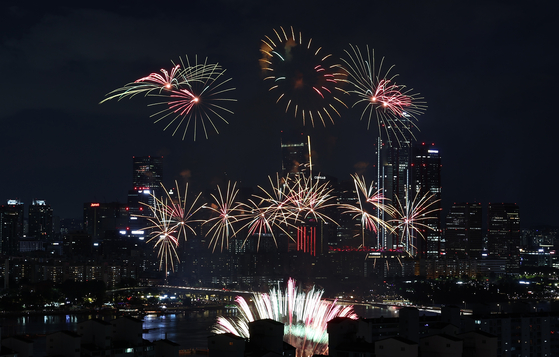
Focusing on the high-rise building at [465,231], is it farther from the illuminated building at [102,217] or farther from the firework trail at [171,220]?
the illuminated building at [102,217]

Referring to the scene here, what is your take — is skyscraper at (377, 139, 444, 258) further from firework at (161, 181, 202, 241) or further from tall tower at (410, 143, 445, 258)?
firework at (161, 181, 202, 241)

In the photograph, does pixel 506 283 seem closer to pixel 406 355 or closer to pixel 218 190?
pixel 218 190

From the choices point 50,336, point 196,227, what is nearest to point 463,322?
point 50,336

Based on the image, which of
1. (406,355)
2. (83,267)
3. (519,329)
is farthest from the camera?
(83,267)

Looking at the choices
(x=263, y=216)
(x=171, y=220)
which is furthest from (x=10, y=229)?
(x=263, y=216)

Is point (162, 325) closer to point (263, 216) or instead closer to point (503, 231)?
point (263, 216)
